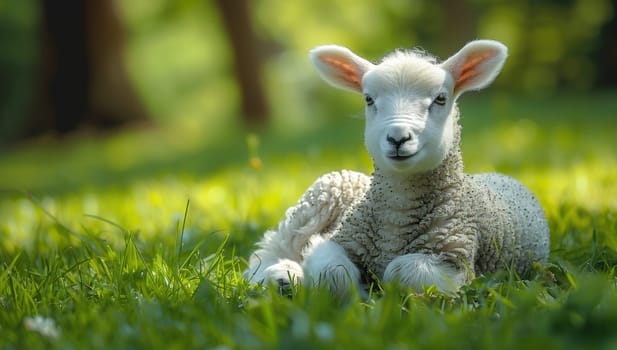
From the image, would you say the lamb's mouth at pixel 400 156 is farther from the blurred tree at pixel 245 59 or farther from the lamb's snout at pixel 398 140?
the blurred tree at pixel 245 59

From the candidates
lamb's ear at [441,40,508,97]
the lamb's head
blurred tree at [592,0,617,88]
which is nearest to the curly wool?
the lamb's head

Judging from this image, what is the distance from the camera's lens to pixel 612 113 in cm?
1129

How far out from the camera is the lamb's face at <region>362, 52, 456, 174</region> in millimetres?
2844

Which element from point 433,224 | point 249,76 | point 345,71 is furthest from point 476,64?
point 249,76

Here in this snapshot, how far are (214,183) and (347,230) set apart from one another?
148 inches

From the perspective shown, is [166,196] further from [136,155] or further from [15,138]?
[15,138]

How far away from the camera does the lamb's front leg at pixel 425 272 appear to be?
2.84 metres

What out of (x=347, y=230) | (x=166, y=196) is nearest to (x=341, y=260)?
(x=347, y=230)

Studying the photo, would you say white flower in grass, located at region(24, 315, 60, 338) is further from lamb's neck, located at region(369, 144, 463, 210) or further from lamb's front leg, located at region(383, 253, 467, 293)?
lamb's neck, located at region(369, 144, 463, 210)

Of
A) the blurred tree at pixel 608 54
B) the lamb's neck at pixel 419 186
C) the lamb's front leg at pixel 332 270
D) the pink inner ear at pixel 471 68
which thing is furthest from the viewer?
the blurred tree at pixel 608 54

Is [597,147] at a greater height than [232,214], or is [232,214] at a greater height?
[597,147]

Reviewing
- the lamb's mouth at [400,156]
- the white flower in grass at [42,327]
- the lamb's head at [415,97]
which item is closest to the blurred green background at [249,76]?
the lamb's head at [415,97]

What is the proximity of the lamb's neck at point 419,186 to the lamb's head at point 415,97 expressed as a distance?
2.4 inches

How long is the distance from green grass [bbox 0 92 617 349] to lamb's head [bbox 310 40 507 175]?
505 mm
